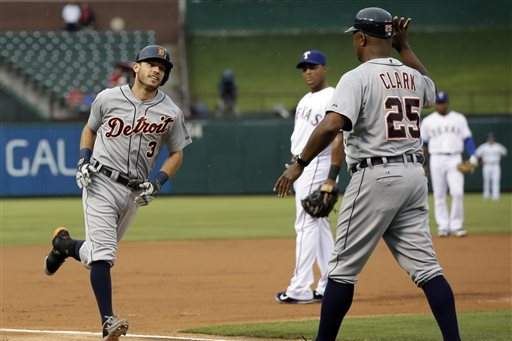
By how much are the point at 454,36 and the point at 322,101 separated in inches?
1184

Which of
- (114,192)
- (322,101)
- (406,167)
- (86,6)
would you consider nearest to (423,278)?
(406,167)

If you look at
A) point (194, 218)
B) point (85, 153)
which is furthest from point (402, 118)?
point (194, 218)

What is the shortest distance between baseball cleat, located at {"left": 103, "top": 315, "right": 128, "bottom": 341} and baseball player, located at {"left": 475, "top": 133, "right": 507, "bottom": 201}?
68.0ft

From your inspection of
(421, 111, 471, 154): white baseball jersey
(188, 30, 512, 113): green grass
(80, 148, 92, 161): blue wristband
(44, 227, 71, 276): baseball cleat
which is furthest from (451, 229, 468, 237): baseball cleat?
(188, 30, 512, 113): green grass

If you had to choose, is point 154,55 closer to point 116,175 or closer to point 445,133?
Result: point 116,175

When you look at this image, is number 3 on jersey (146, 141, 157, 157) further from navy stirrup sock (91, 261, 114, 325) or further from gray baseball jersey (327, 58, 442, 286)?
gray baseball jersey (327, 58, 442, 286)

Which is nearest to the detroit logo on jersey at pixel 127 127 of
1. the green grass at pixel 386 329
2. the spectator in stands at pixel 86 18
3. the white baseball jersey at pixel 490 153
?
the green grass at pixel 386 329

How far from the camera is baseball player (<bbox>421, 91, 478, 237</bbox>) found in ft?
49.2

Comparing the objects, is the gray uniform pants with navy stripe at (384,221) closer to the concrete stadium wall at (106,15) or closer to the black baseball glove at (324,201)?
the black baseball glove at (324,201)

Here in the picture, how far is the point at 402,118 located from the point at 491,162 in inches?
840

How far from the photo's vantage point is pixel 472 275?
1090 cm

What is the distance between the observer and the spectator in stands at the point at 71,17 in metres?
34.4

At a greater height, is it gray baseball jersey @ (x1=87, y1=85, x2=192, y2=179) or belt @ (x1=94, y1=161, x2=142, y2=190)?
gray baseball jersey @ (x1=87, y1=85, x2=192, y2=179)

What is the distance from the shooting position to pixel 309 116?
859 cm
